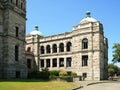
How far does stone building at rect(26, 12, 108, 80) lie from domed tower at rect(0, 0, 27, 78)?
1628cm

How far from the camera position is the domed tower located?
41.0 m

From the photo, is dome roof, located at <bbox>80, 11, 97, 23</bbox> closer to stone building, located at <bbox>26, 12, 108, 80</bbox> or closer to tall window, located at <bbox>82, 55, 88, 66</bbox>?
stone building, located at <bbox>26, 12, 108, 80</bbox>

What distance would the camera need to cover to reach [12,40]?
4228cm

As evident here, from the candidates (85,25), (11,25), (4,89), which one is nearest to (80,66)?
(85,25)

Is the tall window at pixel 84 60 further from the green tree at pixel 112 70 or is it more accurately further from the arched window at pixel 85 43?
the green tree at pixel 112 70

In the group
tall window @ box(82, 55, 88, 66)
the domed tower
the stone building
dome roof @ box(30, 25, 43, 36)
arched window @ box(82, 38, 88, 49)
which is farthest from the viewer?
dome roof @ box(30, 25, 43, 36)

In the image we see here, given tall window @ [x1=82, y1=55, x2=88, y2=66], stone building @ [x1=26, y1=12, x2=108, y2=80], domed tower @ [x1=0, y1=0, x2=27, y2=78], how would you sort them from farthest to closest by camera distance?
tall window @ [x1=82, y1=55, x2=88, y2=66] < stone building @ [x1=26, y1=12, x2=108, y2=80] < domed tower @ [x1=0, y1=0, x2=27, y2=78]

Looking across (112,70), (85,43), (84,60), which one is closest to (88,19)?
(85,43)

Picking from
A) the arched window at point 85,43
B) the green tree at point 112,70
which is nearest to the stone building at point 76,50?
the arched window at point 85,43

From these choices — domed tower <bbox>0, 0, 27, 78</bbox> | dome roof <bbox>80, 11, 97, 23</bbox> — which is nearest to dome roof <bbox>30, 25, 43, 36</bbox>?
dome roof <bbox>80, 11, 97, 23</bbox>

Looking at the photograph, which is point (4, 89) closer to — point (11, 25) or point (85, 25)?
point (11, 25)

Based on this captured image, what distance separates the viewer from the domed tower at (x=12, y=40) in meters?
41.0

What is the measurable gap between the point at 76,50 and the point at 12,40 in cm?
2009

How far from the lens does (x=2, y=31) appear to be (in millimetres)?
41562
